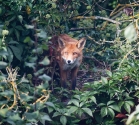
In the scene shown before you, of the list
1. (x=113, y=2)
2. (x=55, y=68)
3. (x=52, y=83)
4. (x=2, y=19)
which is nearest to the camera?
(x=2, y=19)

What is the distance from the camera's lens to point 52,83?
247 inches

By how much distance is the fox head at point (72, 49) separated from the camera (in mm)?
6797

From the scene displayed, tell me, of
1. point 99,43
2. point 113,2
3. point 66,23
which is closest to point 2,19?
point 66,23

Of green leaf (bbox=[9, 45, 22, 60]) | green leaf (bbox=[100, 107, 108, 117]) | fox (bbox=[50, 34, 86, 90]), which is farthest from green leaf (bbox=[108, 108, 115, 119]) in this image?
fox (bbox=[50, 34, 86, 90])

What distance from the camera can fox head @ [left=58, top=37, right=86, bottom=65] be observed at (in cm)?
680

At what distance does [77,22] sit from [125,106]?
9.17 feet

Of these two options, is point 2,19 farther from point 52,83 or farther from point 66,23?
point 66,23

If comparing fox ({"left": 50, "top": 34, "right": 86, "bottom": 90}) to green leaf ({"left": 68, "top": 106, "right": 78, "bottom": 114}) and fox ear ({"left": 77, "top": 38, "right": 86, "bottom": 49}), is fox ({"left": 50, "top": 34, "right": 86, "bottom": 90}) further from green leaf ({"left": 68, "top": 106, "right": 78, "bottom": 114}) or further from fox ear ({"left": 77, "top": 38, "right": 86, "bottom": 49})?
green leaf ({"left": 68, "top": 106, "right": 78, "bottom": 114})

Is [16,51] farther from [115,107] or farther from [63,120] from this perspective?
[115,107]

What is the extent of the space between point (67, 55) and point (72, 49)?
0.51ft

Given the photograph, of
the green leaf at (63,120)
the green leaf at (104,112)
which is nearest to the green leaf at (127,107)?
the green leaf at (104,112)

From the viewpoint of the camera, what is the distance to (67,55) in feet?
22.4

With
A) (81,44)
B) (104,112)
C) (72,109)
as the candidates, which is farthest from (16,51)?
(81,44)

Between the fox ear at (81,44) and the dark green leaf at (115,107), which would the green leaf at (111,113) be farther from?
the fox ear at (81,44)
